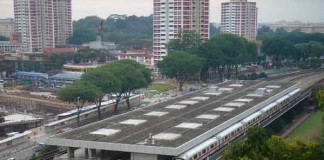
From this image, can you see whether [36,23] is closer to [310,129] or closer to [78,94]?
[78,94]

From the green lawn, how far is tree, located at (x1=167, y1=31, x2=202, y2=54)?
26.2 metres

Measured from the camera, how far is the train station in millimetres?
22109

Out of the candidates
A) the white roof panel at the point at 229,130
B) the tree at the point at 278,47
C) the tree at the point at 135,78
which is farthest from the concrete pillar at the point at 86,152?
the tree at the point at 278,47

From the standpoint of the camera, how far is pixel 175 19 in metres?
70.1

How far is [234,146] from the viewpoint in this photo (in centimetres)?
1906

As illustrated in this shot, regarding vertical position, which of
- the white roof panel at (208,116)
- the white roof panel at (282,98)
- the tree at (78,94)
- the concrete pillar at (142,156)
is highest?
the tree at (78,94)

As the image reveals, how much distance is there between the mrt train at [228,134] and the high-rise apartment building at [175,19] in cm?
3666

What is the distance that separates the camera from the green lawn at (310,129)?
3149 centimetres

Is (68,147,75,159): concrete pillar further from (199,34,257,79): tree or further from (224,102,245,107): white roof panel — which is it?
(199,34,257,79): tree

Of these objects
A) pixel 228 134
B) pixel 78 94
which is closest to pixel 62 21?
pixel 78 94

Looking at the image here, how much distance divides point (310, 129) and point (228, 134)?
439 inches

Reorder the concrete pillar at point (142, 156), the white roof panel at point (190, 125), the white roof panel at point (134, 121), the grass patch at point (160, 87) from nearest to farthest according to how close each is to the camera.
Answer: the concrete pillar at point (142, 156) < the white roof panel at point (190, 125) < the white roof panel at point (134, 121) < the grass patch at point (160, 87)

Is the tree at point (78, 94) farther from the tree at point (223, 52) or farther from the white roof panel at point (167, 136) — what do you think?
the tree at point (223, 52)

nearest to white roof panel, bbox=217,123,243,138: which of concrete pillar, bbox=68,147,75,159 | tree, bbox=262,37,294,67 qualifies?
concrete pillar, bbox=68,147,75,159
